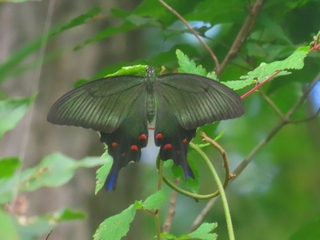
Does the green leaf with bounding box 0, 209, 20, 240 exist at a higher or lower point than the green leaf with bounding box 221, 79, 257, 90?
lower

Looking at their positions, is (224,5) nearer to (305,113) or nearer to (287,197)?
(305,113)

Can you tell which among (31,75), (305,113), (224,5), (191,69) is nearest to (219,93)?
(191,69)

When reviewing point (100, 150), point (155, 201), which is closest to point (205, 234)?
point (155, 201)

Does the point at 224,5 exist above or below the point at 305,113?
above

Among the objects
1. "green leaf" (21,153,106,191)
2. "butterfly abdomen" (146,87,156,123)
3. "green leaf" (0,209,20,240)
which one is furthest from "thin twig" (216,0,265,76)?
"green leaf" (0,209,20,240)

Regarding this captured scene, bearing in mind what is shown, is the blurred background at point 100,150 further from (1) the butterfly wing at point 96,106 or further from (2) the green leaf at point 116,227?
(2) the green leaf at point 116,227

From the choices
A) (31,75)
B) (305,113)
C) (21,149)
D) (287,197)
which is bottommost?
(287,197)

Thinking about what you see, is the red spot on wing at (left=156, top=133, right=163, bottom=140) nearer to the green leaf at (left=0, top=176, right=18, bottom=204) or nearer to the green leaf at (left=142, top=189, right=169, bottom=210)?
the green leaf at (left=142, top=189, right=169, bottom=210)

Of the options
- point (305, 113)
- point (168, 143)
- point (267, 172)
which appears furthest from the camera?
point (267, 172)

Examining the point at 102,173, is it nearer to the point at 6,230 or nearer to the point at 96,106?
the point at 96,106
